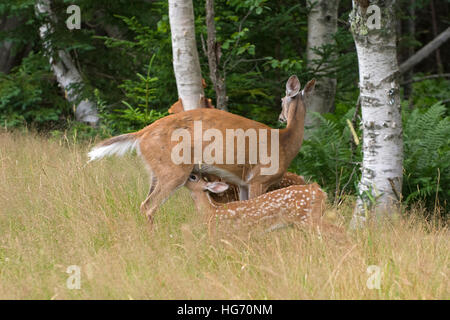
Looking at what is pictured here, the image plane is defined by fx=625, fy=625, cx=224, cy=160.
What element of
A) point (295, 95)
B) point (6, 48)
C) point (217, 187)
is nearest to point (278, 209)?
point (217, 187)

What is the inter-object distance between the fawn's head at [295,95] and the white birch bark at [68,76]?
465 centimetres

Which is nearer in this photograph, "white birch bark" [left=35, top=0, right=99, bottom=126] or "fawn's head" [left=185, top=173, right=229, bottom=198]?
"fawn's head" [left=185, top=173, right=229, bottom=198]

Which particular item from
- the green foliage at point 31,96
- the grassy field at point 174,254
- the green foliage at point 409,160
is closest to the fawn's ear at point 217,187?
the grassy field at point 174,254

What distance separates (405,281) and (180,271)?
1.36 m

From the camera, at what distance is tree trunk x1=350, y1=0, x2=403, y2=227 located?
5094mm

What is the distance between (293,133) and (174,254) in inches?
67.4

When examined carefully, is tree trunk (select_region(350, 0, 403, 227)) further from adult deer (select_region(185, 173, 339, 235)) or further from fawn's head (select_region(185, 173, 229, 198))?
fawn's head (select_region(185, 173, 229, 198))

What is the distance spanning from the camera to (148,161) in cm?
501

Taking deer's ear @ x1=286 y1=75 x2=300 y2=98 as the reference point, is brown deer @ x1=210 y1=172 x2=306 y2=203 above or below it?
below

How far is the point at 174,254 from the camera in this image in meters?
4.18

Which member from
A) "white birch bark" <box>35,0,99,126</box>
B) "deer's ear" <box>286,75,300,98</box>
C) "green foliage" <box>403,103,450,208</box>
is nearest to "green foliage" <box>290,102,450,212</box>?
"green foliage" <box>403,103,450,208</box>

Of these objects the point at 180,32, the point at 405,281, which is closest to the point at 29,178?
the point at 180,32

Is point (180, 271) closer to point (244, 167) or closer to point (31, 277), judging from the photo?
point (31, 277)

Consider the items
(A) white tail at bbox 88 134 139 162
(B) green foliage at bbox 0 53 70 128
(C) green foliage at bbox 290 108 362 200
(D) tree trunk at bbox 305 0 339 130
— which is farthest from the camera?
(B) green foliage at bbox 0 53 70 128
